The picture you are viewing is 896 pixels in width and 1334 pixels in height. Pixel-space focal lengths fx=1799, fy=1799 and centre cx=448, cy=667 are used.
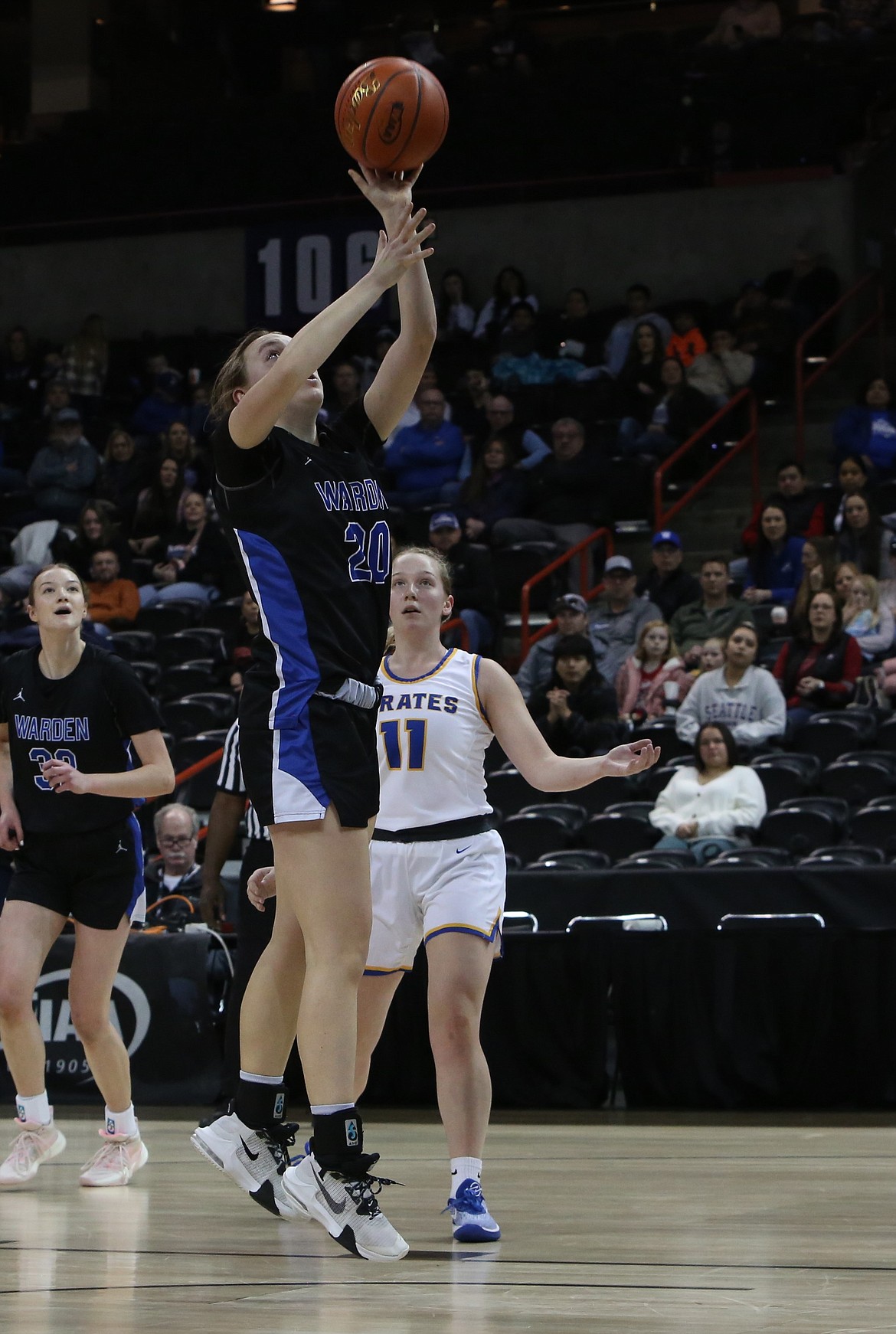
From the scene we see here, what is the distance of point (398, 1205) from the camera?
4.85 meters

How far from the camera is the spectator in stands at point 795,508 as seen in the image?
42.8ft

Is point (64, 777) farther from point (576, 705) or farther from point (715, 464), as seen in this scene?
point (715, 464)

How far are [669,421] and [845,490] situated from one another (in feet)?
8.92

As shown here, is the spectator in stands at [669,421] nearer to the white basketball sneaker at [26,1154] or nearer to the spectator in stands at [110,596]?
the spectator in stands at [110,596]

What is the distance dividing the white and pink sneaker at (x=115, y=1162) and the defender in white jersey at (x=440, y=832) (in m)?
1.13

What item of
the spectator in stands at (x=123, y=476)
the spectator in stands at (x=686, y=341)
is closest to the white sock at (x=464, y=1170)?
the spectator in stands at (x=123, y=476)

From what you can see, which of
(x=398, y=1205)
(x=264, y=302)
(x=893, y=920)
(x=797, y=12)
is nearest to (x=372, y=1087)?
(x=893, y=920)

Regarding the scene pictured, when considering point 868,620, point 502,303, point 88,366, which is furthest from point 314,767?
point 88,366

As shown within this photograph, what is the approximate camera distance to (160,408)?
57.0 feet

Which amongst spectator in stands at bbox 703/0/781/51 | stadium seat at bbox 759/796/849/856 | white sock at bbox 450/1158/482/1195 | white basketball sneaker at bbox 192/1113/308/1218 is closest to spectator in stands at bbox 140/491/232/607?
stadium seat at bbox 759/796/849/856

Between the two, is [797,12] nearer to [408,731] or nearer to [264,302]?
[264,302]

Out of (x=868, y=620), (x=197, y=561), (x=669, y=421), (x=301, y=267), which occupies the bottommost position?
(x=868, y=620)

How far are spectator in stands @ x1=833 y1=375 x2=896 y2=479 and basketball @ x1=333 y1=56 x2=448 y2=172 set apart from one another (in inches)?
404

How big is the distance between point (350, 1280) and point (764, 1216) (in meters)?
1.38
